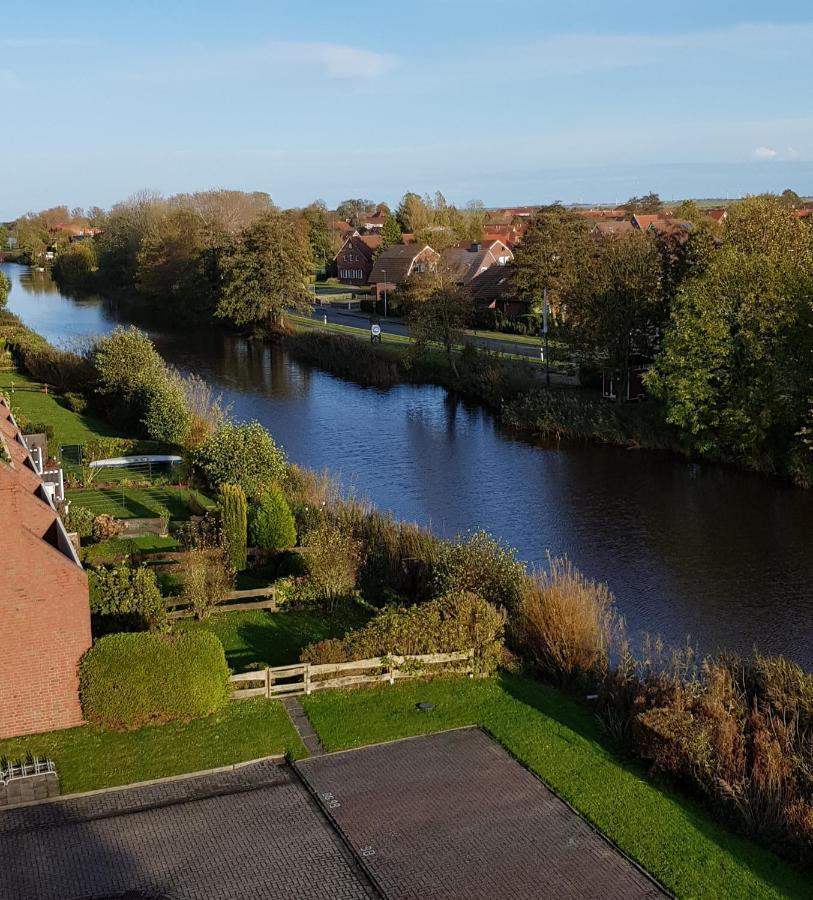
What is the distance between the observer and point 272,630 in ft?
66.6

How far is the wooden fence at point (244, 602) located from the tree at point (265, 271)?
51260mm

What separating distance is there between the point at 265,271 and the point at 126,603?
5384 centimetres

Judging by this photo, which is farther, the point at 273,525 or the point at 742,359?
the point at 742,359

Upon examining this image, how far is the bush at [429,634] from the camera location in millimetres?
17703

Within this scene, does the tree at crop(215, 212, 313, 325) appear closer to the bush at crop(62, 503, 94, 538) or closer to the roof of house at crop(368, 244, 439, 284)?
the roof of house at crop(368, 244, 439, 284)

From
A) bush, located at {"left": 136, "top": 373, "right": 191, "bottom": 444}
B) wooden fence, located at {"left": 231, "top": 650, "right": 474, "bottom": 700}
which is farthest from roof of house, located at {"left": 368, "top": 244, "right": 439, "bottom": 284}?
wooden fence, located at {"left": 231, "top": 650, "right": 474, "bottom": 700}

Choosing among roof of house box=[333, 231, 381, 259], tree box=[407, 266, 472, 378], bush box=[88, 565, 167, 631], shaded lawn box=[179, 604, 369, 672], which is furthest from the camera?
roof of house box=[333, 231, 381, 259]

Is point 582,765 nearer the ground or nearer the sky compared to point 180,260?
nearer the ground

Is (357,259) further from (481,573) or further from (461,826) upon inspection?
(461,826)

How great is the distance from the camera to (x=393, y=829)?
1317cm

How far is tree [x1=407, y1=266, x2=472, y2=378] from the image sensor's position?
53781mm

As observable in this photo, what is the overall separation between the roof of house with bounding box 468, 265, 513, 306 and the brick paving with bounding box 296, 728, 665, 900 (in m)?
57.5

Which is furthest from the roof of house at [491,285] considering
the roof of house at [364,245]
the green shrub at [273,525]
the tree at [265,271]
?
the green shrub at [273,525]

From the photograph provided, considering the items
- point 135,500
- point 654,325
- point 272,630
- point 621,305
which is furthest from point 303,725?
point 654,325
